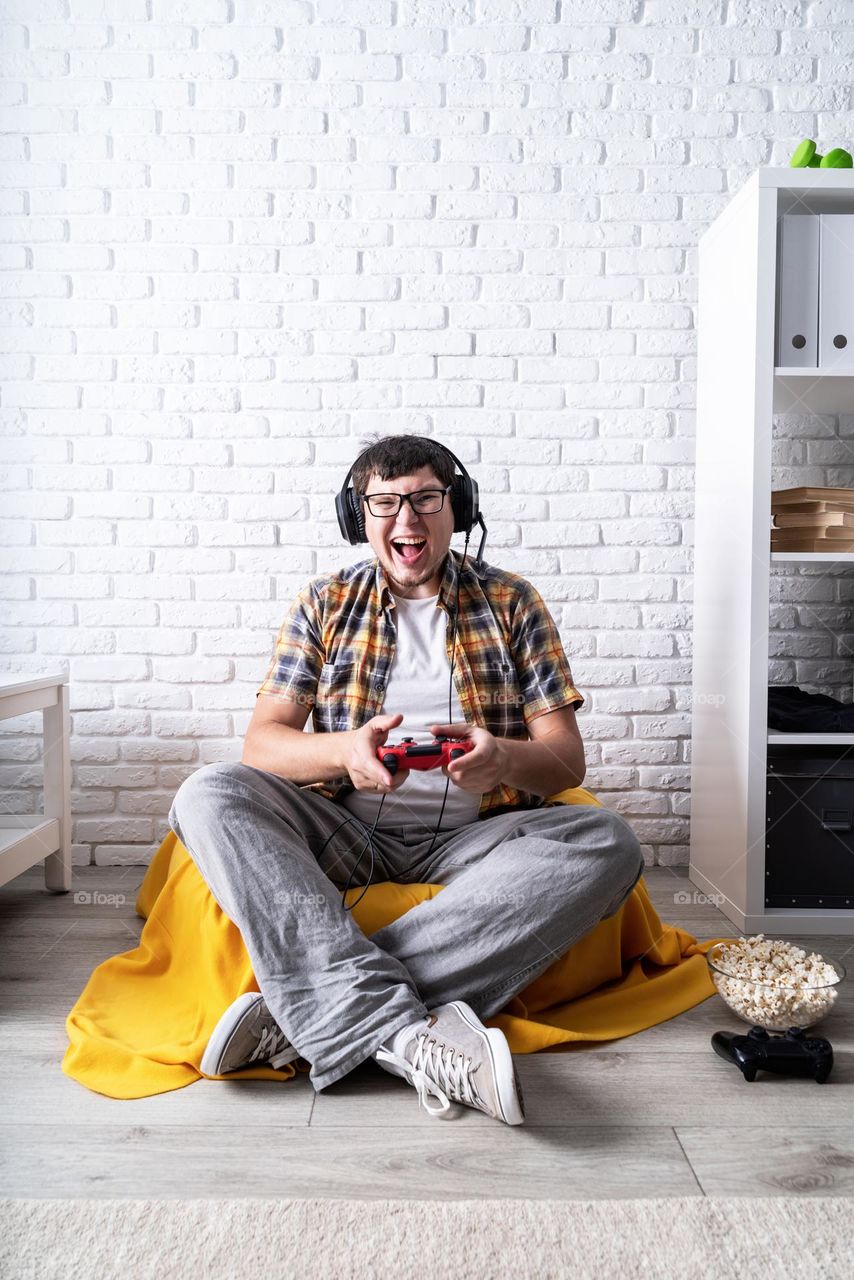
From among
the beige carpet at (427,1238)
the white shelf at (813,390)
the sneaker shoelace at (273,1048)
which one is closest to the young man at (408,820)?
the sneaker shoelace at (273,1048)

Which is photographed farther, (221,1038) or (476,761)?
(476,761)

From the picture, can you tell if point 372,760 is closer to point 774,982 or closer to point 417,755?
point 417,755

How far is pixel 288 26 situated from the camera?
2.40 metres

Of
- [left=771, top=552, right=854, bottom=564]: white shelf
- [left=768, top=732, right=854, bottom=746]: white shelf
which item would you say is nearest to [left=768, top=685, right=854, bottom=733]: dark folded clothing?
[left=768, top=732, right=854, bottom=746]: white shelf

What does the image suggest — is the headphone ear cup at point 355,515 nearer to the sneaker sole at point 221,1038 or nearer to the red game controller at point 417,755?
the red game controller at point 417,755

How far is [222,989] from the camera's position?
60.8 inches

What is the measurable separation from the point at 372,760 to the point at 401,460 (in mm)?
614

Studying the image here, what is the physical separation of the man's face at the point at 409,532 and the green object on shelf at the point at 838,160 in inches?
46.1

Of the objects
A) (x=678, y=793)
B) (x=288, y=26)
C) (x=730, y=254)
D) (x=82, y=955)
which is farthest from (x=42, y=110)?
(x=678, y=793)

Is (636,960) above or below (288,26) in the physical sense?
below

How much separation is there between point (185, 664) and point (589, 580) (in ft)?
3.65

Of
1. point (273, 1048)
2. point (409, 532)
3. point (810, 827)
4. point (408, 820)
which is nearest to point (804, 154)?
point (409, 532)

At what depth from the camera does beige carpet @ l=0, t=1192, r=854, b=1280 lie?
979mm

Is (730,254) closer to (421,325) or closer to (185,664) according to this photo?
(421,325)
